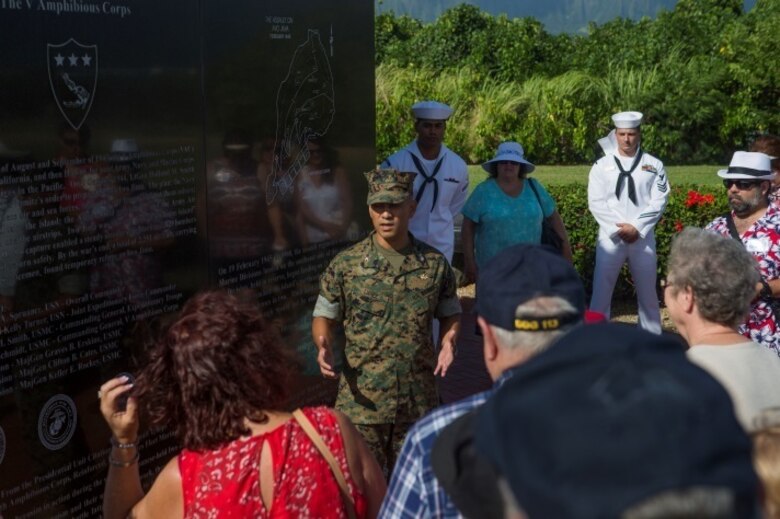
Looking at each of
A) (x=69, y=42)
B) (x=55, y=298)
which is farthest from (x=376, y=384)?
(x=69, y=42)

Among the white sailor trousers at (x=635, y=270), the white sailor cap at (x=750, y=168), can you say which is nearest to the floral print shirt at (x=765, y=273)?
the white sailor cap at (x=750, y=168)

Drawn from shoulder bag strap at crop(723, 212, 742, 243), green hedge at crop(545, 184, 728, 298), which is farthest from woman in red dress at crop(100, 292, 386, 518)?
green hedge at crop(545, 184, 728, 298)

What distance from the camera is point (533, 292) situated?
2.71m

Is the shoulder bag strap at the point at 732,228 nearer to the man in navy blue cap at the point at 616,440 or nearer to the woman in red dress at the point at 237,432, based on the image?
the woman in red dress at the point at 237,432

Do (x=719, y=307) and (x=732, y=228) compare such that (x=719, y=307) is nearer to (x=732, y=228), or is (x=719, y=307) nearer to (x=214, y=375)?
(x=214, y=375)

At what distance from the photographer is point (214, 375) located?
2992 mm

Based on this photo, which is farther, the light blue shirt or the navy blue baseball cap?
the light blue shirt

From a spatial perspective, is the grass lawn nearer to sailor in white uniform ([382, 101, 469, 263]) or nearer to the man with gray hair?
sailor in white uniform ([382, 101, 469, 263])

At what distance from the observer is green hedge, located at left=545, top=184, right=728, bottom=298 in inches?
462

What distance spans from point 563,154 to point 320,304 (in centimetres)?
2108

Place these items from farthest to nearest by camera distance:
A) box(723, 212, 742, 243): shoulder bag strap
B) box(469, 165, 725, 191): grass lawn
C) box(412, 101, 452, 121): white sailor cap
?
box(469, 165, 725, 191): grass lawn
box(412, 101, 452, 121): white sailor cap
box(723, 212, 742, 243): shoulder bag strap

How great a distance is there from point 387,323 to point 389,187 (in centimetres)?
70

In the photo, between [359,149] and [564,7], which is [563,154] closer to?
[359,149]

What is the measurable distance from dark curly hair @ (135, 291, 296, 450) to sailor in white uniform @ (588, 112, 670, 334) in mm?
6485
